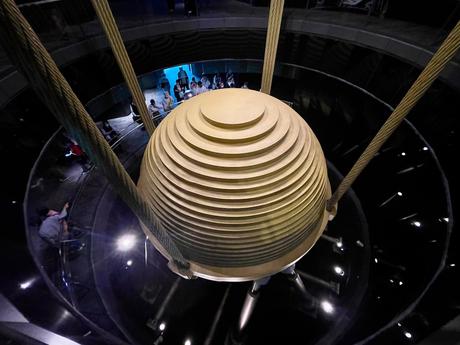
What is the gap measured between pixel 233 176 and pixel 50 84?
146cm

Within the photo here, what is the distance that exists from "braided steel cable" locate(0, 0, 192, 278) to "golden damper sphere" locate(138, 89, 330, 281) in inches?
38.9

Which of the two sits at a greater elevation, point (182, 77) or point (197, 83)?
point (182, 77)

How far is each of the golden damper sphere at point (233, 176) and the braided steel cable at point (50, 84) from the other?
3.24 ft

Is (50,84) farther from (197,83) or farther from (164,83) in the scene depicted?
(197,83)

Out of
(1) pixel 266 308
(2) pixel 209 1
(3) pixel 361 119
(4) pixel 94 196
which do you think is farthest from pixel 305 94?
(4) pixel 94 196

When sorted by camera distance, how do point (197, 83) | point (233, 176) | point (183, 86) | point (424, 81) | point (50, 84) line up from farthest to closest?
point (183, 86) → point (197, 83) → point (233, 176) → point (424, 81) → point (50, 84)

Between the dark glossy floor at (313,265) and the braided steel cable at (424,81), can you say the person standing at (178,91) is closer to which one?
the dark glossy floor at (313,265)

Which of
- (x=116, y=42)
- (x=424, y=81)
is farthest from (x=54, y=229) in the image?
(x=424, y=81)

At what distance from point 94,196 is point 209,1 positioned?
728 centimetres

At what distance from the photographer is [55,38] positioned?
620 centimetres

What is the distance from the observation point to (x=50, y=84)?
84cm

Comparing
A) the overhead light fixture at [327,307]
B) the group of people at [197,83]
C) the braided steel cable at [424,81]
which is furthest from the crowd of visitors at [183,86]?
the braided steel cable at [424,81]

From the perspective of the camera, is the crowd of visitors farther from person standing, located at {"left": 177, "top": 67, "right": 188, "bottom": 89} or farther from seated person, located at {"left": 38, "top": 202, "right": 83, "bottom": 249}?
seated person, located at {"left": 38, "top": 202, "right": 83, "bottom": 249}

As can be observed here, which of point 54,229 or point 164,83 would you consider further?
point 164,83
